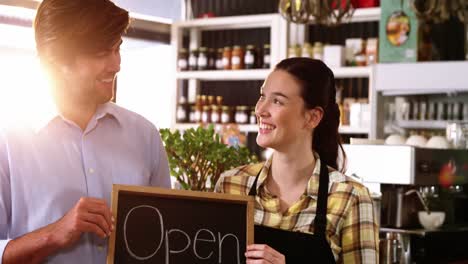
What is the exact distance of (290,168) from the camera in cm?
195

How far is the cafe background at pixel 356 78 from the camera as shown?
13.3 feet

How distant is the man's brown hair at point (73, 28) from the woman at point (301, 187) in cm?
48

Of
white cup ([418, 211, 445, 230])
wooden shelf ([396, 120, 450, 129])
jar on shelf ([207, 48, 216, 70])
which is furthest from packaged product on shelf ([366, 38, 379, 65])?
white cup ([418, 211, 445, 230])

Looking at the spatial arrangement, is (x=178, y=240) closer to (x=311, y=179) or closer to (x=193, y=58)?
(x=311, y=179)

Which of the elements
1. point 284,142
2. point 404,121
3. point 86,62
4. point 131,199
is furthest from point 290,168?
point 404,121

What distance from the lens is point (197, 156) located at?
8.66 feet

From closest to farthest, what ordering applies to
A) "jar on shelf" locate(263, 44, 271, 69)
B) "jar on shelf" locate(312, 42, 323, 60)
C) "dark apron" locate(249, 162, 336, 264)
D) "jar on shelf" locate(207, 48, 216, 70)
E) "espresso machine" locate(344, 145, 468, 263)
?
"dark apron" locate(249, 162, 336, 264) < "espresso machine" locate(344, 145, 468, 263) < "jar on shelf" locate(312, 42, 323, 60) < "jar on shelf" locate(263, 44, 271, 69) < "jar on shelf" locate(207, 48, 216, 70)

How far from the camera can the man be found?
1517mm

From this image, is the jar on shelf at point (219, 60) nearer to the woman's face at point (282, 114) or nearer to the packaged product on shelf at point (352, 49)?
the packaged product on shelf at point (352, 49)

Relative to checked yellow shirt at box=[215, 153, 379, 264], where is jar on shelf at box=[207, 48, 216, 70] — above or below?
above

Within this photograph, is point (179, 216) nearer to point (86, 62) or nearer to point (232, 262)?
point (232, 262)

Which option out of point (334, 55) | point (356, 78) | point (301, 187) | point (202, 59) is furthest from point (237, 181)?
point (202, 59)

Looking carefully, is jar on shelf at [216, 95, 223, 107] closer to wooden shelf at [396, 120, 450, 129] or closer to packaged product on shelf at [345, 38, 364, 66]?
packaged product on shelf at [345, 38, 364, 66]

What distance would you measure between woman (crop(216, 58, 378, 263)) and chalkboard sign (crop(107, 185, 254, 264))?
13 centimetres
